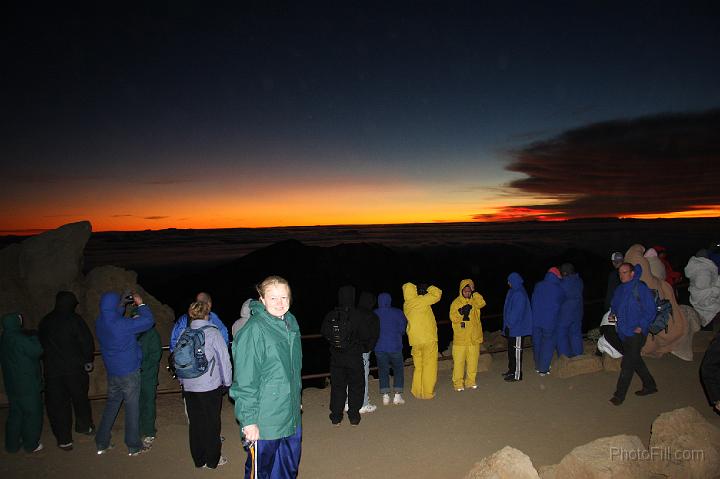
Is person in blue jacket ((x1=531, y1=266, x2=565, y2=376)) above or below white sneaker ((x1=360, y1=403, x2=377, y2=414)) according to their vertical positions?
above

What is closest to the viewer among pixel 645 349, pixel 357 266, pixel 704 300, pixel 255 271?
pixel 645 349

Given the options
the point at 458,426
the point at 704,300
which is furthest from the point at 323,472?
the point at 704,300

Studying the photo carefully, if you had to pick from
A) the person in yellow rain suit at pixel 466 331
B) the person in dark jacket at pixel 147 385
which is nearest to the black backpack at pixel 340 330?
the person in yellow rain suit at pixel 466 331

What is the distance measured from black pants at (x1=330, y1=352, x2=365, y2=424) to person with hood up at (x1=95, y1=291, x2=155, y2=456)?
235 cm

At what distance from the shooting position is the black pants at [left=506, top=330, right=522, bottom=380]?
737 centimetres

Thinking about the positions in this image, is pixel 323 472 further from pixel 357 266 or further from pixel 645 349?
pixel 357 266

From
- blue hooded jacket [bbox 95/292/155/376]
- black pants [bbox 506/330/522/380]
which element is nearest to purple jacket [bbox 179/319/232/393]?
blue hooded jacket [bbox 95/292/155/376]

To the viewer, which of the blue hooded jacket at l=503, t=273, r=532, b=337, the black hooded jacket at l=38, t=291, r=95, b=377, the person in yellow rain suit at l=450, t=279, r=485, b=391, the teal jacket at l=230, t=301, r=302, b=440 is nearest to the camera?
the teal jacket at l=230, t=301, r=302, b=440

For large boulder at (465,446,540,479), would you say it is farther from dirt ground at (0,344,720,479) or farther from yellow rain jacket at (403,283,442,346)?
yellow rain jacket at (403,283,442,346)

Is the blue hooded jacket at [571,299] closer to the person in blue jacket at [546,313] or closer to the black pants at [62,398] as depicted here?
the person in blue jacket at [546,313]

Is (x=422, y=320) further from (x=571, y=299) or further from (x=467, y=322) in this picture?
(x=571, y=299)

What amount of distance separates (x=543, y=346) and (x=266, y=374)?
584cm

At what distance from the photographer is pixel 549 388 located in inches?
276

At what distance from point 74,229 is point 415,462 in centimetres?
917
